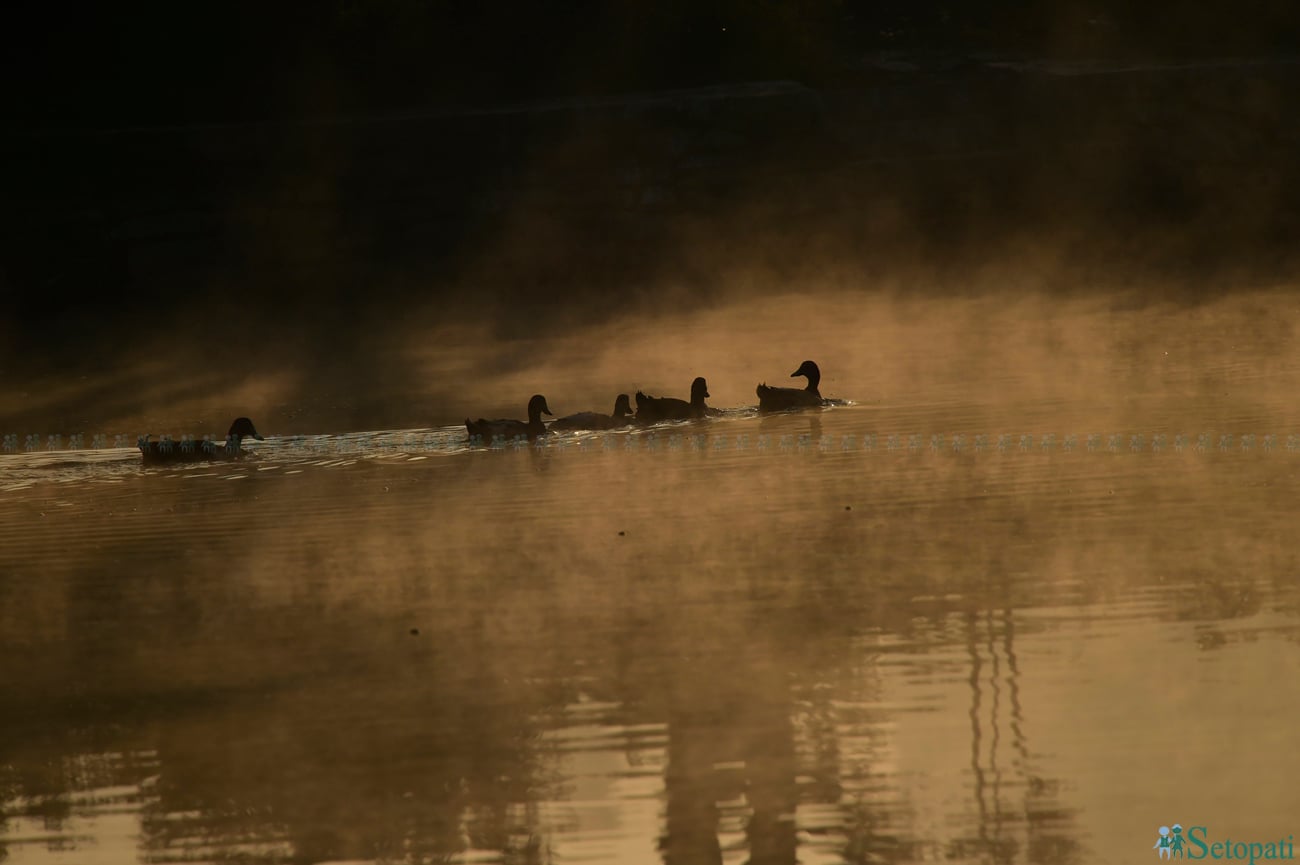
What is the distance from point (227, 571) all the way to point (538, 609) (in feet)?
8.81

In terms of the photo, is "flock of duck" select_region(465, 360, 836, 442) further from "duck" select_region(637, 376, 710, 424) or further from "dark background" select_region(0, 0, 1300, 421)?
"dark background" select_region(0, 0, 1300, 421)

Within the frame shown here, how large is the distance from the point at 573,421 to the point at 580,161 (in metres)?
21.2

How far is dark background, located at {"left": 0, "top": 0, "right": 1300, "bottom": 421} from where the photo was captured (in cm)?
3281

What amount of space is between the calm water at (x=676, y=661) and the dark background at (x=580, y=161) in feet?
45.5

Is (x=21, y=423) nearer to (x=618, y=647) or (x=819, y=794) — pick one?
(x=618, y=647)

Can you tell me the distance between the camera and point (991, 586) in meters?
10.2

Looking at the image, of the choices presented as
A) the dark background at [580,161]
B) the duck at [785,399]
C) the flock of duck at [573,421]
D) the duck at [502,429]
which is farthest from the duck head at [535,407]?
the dark background at [580,161]

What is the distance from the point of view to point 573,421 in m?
18.1

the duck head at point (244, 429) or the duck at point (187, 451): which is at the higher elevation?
the duck head at point (244, 429)

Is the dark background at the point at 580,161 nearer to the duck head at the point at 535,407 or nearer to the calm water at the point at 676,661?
the duck head at the point at 535,407

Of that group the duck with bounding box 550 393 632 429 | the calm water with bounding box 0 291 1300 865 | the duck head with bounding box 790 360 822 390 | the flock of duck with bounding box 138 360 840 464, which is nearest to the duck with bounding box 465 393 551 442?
the flock of duck with bounding box 138 360 840 464

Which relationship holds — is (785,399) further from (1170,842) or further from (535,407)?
(1170,842)

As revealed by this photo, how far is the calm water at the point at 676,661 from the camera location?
7090mm

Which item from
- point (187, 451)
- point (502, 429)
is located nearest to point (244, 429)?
point (187, 451)
